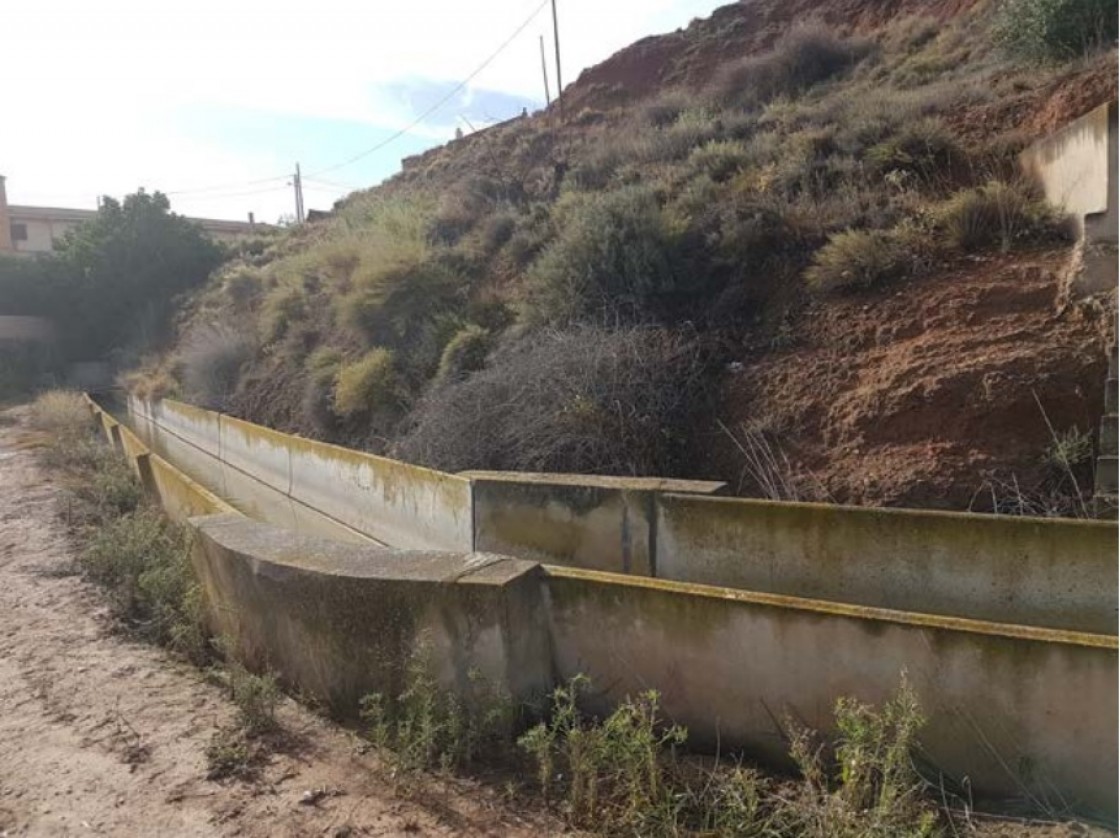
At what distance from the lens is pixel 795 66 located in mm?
17984

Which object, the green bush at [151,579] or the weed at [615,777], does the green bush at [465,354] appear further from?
→ the weed at [615,777]

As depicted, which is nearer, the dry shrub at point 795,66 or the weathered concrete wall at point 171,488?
the weathered concrete wall at point 171,488

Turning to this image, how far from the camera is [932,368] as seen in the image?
627 centimetres

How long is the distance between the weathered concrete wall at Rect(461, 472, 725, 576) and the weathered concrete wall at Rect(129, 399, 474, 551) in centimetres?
31

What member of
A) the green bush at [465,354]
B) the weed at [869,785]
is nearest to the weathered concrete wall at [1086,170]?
the weed at [869,785]

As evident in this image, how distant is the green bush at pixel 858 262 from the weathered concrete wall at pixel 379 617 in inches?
199

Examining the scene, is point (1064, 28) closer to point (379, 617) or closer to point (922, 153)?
point (922, 153)

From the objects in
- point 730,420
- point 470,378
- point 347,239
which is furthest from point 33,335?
point 730,420

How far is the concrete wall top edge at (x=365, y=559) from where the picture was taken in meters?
3.98

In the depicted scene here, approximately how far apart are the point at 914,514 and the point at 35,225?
62626mm

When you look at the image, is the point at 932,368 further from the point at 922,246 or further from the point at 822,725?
the point at 822,725

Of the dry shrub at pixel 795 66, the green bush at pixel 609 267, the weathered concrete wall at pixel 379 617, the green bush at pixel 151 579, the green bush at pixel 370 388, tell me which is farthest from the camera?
the dry shrub at pixel 795 66

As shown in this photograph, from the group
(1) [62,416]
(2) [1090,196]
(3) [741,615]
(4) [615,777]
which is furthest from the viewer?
(1) [62,416]

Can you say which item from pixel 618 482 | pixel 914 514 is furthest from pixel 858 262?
pixel 914 514
